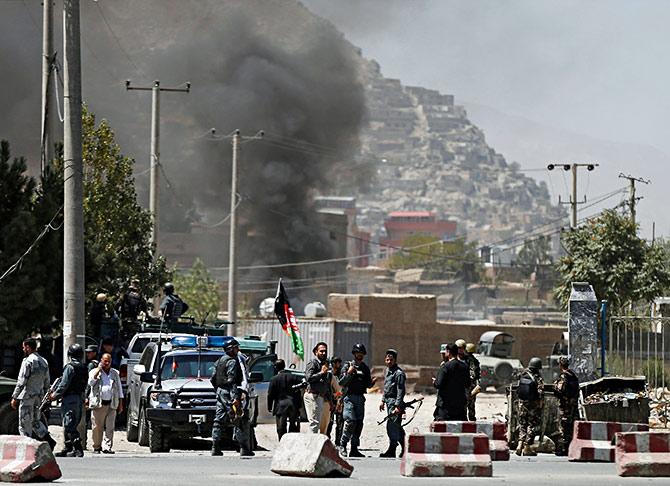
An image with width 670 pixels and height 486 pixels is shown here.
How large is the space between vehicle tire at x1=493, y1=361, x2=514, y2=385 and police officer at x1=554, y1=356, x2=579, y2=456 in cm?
2944

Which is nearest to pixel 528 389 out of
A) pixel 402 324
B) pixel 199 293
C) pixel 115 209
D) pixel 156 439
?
pixel 156 439

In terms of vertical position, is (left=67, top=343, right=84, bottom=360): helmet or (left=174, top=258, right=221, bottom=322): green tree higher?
(left=174, top=258, right=221, bottom=322): green tree

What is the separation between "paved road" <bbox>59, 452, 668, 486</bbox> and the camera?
1445 cm

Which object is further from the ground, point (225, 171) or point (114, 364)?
point (225, 171)

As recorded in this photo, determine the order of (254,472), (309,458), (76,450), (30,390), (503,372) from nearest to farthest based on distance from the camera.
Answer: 1. (309,458)
2. (254,472)
3. (30,390)
4. (76,450)
5. (503,372)

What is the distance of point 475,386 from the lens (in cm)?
1983

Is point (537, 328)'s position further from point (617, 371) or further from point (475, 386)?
point (475, 386)

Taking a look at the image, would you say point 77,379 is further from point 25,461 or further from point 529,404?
point 529,404

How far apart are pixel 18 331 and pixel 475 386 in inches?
350

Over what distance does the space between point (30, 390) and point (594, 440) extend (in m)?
7.07

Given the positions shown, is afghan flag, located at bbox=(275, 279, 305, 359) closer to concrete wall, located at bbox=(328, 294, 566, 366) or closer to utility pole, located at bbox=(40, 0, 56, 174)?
utility pole, located at bbox=(40, 0, 56, 174)

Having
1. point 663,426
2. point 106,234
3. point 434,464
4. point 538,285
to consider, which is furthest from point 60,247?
point 538,285

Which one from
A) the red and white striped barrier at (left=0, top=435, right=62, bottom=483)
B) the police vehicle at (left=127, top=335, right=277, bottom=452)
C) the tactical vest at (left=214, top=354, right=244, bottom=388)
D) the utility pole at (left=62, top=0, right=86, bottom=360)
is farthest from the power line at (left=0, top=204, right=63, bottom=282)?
the red and white striped barrier at (left=0, top=435, right=62, bottom=483)

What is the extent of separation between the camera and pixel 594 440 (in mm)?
18234
